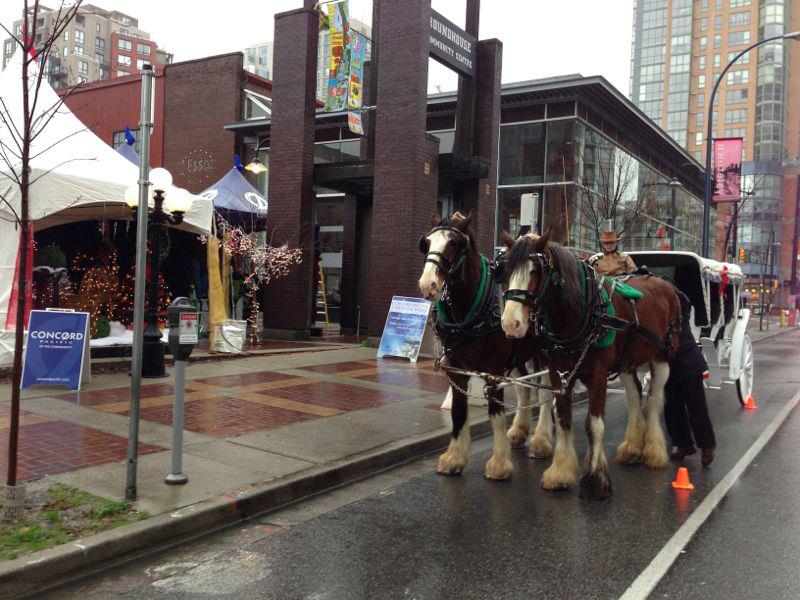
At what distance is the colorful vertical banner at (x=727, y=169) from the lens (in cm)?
2350

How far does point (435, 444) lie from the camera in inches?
274

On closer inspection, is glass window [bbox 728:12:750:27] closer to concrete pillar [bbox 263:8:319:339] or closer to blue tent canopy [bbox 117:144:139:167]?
concrete pillar [bbox 263:8:319:339]

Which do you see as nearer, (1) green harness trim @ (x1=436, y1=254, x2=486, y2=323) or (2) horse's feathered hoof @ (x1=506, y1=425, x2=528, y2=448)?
(1) green harness trim @ (x1=436, y1=254, x2=486, y2=323)

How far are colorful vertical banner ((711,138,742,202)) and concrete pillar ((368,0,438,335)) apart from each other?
13.7m

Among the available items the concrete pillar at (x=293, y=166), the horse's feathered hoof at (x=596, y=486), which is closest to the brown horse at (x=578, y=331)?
the horse's feathered hoof at (x=596, y=486)

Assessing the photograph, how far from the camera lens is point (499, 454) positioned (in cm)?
581

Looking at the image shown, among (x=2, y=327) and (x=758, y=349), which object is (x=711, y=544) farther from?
(x=758, y=349)

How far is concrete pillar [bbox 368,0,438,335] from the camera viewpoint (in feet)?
48.7

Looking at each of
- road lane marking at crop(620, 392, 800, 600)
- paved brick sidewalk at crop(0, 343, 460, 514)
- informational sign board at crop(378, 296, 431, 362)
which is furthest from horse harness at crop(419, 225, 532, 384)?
informational sign board at crop(378, 296, 431, 362)

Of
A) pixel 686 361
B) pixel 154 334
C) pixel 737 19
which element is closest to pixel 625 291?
pixel 686 361

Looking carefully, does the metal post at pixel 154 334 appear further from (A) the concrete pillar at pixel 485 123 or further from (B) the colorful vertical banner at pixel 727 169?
(B) the colorful vertical banner at pixel 727 169

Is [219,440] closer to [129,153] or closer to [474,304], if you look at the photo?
[474,304]

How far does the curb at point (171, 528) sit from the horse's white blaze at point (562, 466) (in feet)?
5.18

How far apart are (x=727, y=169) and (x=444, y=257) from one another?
22011mm
